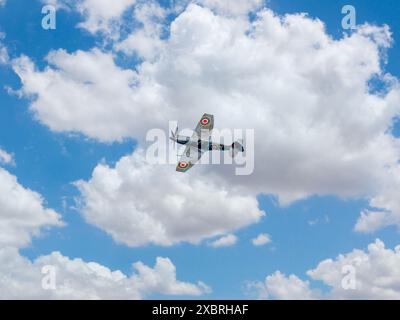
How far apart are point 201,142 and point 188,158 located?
810cm

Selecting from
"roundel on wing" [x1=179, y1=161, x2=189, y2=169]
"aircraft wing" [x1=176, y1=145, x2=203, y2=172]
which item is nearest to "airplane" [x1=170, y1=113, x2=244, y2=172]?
"aircraft wing" [x1=176, y1=145, x2=203, y2=172]

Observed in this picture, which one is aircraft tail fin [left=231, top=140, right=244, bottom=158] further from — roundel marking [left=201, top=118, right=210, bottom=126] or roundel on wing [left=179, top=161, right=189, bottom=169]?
roundel on wing [left=179, top=161, right=189, bottom=169]

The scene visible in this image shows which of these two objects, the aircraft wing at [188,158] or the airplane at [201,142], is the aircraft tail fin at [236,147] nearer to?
the airplane at [201,142]

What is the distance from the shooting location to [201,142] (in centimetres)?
11481

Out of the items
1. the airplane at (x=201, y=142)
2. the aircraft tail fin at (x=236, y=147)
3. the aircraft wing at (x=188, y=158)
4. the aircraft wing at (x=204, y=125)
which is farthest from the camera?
the aircraft tail fin at (x=236, y=147)

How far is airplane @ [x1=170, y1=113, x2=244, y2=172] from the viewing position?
368 feet

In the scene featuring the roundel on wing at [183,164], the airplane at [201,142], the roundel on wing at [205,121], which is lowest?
the roundel on wing at [183,164]

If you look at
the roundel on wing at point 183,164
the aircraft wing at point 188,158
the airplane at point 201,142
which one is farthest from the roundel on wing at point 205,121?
the roundel on wing at point 183,164

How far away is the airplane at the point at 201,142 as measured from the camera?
112169mm

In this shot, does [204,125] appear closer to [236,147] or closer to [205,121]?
[205,121]
